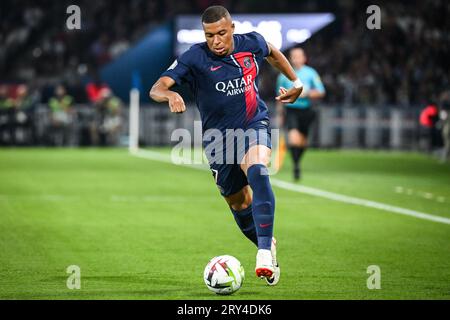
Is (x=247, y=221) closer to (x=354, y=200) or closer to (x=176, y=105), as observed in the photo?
(x=176, y=105)

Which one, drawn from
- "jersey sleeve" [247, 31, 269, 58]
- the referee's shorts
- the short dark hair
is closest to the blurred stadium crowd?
the referee's shorts

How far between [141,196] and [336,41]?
2120 cm

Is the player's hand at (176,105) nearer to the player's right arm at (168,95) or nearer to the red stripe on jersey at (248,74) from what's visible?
the player's right arm at (168,95)

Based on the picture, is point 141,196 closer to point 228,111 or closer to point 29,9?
point 228,111

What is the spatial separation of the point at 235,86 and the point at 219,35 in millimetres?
475

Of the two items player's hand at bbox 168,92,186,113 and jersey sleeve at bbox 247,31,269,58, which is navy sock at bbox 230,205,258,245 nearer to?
jersey sleeve at bbox 247,31,269,58

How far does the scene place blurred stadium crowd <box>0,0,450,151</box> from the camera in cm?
3453

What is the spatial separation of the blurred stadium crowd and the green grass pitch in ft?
38.6

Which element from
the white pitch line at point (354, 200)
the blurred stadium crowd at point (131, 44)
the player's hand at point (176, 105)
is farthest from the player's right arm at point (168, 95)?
the blurred stadium crowd at point (131, 44)

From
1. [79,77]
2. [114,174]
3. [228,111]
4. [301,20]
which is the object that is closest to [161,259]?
[228,111]

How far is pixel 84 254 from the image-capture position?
36.2ft

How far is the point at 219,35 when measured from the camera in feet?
30.8

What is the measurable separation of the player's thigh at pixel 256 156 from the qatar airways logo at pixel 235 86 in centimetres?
52

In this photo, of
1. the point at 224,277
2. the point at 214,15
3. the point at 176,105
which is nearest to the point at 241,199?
the point at 224,277
